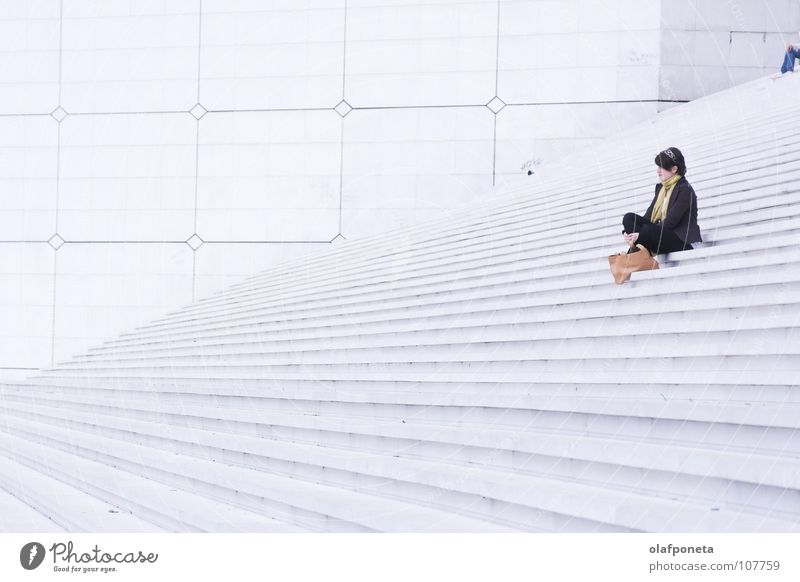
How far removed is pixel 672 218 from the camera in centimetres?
437

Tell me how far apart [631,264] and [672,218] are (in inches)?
11.8

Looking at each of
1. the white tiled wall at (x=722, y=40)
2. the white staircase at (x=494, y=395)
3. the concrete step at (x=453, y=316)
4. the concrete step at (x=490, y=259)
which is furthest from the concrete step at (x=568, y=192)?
the white tiled wall at (x=722, y=40)

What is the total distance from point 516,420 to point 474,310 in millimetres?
1597

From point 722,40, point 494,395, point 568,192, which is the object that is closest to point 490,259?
point 568,192

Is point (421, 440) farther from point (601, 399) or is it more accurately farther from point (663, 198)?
point (663, 198)

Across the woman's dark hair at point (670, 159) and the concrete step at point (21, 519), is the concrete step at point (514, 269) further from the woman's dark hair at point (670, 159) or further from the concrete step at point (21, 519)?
the concrete step at point (21, 519)

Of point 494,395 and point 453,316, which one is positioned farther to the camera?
point 453,316

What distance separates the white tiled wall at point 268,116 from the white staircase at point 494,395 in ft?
13.0

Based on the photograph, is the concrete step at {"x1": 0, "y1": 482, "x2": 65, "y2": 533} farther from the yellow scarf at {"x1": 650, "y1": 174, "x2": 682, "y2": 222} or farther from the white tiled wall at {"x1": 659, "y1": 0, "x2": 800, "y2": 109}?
the white tiled wall at {"x1": 659, "y1": 0, "x2": 800, "y2": 109}

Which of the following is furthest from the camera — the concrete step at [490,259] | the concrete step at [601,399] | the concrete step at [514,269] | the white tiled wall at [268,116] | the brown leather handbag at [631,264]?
the white tiled wall at [268,116]

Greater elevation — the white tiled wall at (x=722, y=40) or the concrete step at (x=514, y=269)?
the white tiled wall at (x=722, y=40)

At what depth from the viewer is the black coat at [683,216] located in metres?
4.34

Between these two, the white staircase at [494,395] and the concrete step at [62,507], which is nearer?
the white staircase at [494,395]
